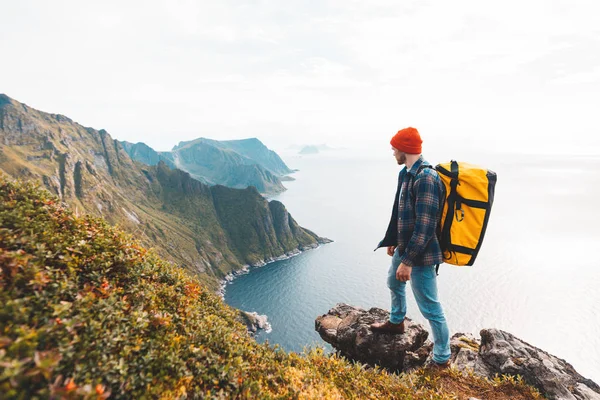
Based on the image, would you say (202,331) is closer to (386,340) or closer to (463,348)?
(386,340)

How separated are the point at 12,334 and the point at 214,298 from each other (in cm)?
530

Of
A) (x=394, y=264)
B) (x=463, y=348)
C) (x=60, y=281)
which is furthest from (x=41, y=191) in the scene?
(x=463, y=348)

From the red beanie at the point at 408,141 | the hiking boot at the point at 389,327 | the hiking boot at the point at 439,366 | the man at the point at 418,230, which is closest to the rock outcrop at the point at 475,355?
the hiking boot at the point at 389,327

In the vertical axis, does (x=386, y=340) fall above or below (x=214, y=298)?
below

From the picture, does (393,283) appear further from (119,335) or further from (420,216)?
(119,335)

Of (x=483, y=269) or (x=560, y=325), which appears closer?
(x=560, y=325)

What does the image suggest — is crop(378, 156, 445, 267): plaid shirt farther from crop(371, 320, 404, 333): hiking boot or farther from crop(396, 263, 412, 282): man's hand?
crop(371, 320, 404, 333): hiking boot

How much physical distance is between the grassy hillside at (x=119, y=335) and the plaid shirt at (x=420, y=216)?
3.30 metres

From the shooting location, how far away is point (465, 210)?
716 centimetres

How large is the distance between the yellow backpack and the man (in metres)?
0.21

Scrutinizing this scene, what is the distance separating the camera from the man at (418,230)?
718cm

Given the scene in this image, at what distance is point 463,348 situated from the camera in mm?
11820

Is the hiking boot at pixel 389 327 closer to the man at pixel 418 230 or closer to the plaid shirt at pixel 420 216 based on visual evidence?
the man at pixel 418 230

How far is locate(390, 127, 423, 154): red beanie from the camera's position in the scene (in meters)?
7.79
